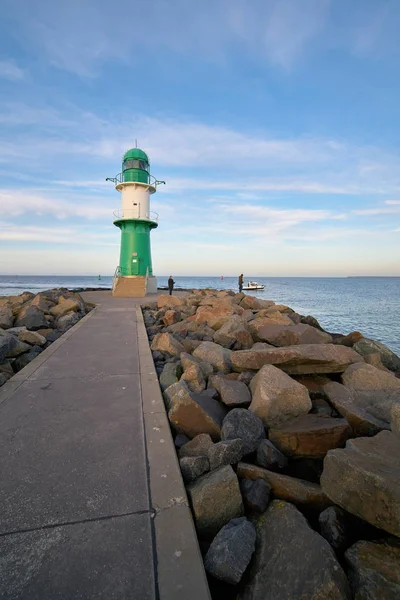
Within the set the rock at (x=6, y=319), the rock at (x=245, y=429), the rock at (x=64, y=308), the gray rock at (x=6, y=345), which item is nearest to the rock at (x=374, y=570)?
Answer: the rock at (x=245, y=429)

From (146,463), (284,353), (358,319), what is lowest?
(358,319)

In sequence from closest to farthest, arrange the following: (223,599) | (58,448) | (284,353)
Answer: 1. (223,599)
2. (58,448)
3. (284,353)

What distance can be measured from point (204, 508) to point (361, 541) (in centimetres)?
97

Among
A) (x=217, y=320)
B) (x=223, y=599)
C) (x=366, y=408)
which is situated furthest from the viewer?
(x=217, y=320)

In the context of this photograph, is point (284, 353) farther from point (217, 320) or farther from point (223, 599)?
point (217, 320)

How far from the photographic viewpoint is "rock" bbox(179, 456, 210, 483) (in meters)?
2.58

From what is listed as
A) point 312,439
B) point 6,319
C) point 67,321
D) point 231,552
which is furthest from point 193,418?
point 67,321

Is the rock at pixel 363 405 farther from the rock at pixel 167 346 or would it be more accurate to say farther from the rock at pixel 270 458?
the rock at pixel 167 346

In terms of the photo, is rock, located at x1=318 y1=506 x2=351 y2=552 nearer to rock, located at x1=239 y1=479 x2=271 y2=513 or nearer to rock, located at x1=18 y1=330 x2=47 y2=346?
rock, located at x1=239 y1=479 x2=271 y2=513

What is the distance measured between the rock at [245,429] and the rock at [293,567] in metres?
0.88

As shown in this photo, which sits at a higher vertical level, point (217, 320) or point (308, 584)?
point (217, 320)

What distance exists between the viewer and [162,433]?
10.0ft

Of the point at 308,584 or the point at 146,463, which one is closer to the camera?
the point at 308,584

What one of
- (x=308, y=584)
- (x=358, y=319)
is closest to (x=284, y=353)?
(x=308, y=584)
